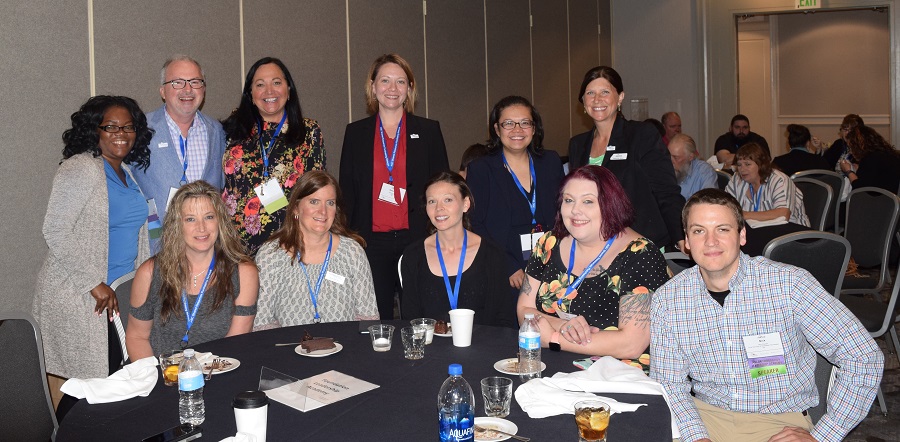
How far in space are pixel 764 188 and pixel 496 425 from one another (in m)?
4.78

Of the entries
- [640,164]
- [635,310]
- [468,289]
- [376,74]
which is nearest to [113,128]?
[376,74]

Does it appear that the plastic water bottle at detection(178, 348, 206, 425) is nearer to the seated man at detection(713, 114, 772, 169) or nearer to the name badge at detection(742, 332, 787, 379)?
the name badge at detection(742, 332, 787, 379)

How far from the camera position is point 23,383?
257 cm

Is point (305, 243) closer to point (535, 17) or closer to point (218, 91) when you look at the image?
point (218, 91)

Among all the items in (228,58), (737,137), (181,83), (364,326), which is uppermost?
(228,58)

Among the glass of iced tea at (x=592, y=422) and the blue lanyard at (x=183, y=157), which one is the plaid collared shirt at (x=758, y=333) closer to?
the glass of iced tea at (x=592, y=422)

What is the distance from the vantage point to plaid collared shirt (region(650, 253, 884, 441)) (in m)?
2.31

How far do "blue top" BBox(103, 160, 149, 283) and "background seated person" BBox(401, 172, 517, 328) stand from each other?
128 cm

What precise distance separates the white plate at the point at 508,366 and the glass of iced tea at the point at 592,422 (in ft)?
1.59

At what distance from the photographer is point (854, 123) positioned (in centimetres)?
818

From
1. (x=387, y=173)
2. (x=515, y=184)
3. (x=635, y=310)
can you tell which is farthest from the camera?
(x=387, y=173)

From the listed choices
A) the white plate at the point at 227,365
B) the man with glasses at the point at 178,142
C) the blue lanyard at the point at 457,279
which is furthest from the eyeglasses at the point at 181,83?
the white plate at the point at 227,365

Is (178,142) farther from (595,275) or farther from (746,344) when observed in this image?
(746,344)

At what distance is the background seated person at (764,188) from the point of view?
5.91 metres
